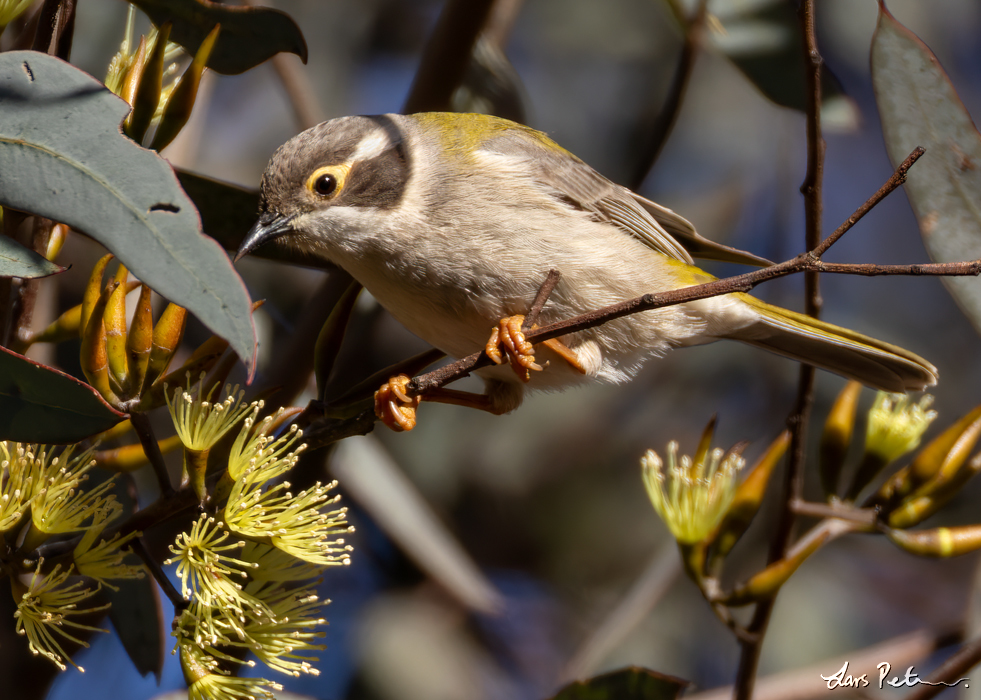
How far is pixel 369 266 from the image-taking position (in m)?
1.98

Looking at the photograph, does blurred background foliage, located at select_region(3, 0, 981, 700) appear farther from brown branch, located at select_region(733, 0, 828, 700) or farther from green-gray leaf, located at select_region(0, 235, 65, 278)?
green-gray leaf, located at select_region(0, 235, 65, 278)

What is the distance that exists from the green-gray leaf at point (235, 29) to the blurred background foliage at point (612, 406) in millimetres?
2082

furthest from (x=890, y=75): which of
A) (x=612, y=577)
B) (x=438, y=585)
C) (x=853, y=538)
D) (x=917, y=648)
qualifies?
(x=853, y=538)

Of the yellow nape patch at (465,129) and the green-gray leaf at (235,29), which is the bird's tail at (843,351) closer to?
the yellow nape patch at (465,129)

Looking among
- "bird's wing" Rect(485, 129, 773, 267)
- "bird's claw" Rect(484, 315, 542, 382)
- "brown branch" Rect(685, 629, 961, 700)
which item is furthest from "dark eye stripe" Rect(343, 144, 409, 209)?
"brown branch" Rect(685, 629, 961, 700)

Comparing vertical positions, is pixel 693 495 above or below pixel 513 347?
below

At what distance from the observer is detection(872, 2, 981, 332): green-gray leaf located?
1.80 metres

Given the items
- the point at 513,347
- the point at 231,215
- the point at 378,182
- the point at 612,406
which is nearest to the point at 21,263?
the point at 231,215

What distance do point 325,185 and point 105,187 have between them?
929mm

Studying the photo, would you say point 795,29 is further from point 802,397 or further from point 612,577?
point 612,577

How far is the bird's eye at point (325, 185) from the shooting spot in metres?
2.03

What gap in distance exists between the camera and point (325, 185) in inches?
80.1

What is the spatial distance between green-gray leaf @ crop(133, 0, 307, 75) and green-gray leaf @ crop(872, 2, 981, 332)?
49.2 inches

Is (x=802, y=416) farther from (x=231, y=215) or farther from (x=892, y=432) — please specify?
(x=231, y=215)
